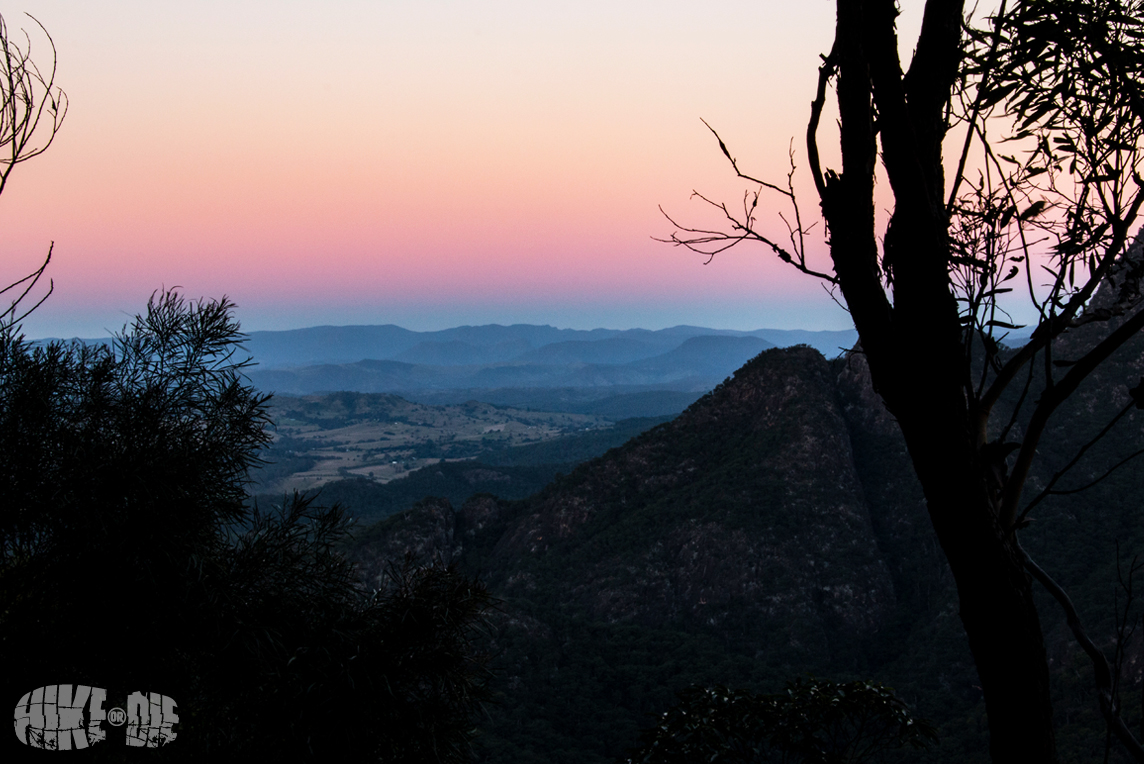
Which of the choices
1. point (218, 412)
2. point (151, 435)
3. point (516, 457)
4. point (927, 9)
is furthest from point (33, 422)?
point (516, 457)

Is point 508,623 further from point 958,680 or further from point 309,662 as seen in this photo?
point 309,662

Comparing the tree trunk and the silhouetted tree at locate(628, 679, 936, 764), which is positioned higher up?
the tree trunk

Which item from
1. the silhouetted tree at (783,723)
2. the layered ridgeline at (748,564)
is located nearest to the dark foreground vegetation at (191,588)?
the silhouetted tree at (783,723)

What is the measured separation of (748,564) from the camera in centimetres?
4691

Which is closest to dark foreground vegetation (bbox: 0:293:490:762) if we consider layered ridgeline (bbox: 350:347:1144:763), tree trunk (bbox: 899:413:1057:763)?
tree trunk (bbox: 899:413:1057:763)

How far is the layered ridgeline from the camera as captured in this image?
33844 mm

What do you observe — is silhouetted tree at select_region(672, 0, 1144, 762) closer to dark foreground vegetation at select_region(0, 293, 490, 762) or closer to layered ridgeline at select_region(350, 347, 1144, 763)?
dark foreground vegetation at select_region(0, 293, 490, 762)

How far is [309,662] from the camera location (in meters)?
9.79

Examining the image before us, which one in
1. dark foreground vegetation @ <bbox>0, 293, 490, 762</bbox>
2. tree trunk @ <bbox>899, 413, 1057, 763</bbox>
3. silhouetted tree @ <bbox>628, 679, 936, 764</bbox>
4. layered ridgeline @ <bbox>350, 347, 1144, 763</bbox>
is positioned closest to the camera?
tree trunk @ <bbox>899, 413, 1057, 763</bbox>

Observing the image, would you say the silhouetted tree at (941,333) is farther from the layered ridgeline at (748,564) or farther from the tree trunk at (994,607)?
the layered ridgeline at (748,564)

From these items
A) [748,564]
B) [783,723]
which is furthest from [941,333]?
[748,564]

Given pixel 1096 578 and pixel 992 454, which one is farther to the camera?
pixel 1096 578

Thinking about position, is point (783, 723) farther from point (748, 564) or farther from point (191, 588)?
point (748, 564)

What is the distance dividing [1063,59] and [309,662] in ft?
35.9
